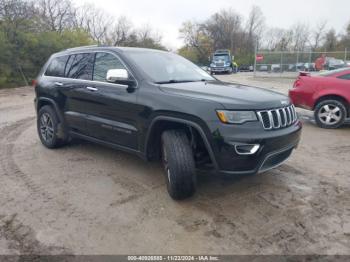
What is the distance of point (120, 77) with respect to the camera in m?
3.50

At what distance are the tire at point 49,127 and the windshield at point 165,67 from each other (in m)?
1.94

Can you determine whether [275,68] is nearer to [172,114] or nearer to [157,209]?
[172,114]

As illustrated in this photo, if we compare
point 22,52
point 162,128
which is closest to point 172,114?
point 162,128

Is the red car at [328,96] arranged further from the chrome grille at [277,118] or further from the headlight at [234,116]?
the headlight at [234,116]

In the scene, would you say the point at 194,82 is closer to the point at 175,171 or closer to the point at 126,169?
the point at 175,171

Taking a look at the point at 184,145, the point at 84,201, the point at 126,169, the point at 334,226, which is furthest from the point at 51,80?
the point at 334,226

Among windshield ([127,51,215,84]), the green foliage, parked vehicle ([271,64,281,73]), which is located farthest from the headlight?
parked vehicle ([271,64,281,73])

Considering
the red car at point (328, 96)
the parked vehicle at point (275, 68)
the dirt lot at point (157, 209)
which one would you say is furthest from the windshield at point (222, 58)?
the dirt lot at point (157, 209)

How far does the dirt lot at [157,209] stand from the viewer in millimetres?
2582

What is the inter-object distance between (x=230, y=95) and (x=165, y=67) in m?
1.26

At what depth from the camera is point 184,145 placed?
311 cm

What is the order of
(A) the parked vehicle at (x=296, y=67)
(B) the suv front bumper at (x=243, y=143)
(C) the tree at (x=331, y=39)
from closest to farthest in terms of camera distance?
(B) the suv front bumper at (x=243, y=143), (A) the parked vehicle at (x=296, y=67), (C) the tree at (x=331, y=39)

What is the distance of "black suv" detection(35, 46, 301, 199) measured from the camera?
2.90m

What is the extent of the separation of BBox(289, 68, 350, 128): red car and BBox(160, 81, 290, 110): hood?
12.6 feet
